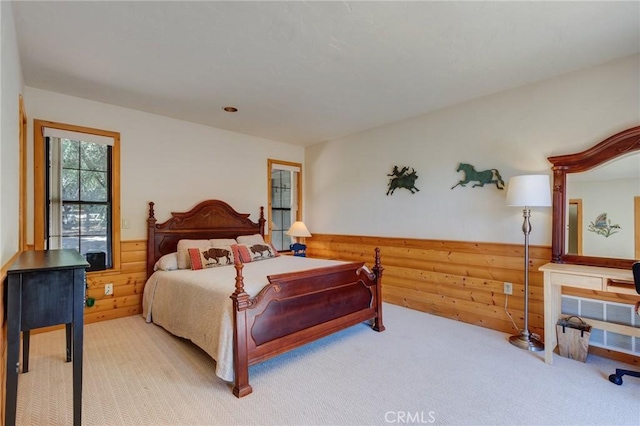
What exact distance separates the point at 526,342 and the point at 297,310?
2.10 m

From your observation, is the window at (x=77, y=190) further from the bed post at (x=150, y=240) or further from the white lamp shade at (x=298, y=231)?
the white lamp shade at (x=298, y=231)

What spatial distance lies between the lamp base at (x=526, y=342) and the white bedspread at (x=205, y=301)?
2047 mm

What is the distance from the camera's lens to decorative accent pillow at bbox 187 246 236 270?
3480mm

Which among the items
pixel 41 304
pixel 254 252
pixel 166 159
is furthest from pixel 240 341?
pixel 166 159

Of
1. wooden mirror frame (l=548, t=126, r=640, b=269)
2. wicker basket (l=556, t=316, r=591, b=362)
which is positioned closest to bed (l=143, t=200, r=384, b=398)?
wicker basket (l=556, t=316, r=591, b=362)

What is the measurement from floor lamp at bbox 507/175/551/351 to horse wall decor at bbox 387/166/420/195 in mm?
1287

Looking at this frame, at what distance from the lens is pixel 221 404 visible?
203 cm

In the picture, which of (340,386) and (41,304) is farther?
(340,386)

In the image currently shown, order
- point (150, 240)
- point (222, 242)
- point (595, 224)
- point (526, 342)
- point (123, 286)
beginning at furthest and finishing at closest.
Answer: point (222, 242), point (150, 240), point (123, 286), point (526, 342), point (595, 224)

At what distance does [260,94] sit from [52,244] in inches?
105

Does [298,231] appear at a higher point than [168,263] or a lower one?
higher

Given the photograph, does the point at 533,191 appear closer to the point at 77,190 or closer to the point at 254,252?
the point at 254,252

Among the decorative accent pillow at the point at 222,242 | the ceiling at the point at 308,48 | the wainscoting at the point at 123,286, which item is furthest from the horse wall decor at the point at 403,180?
the wainscoting at the point at 123,286

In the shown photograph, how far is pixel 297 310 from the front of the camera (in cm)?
262
